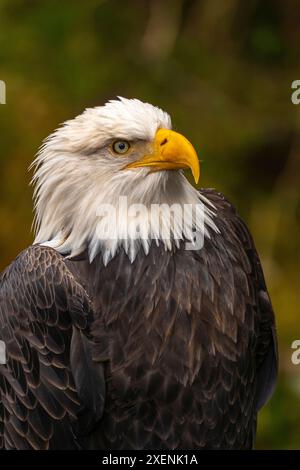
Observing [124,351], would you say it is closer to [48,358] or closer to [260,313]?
[48,358]

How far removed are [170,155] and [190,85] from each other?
12.9ft

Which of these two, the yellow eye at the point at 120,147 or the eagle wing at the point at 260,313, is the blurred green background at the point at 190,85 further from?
the yellow eye at the point at 120,147

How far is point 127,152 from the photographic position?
4938mm

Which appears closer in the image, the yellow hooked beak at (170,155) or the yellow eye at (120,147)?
the yellow hooked beak at (170,155)

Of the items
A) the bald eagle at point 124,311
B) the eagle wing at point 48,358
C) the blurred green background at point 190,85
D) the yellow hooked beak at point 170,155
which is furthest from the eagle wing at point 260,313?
the blurred green background at point 190,85

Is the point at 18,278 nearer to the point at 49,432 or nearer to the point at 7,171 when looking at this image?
the point at 49,432

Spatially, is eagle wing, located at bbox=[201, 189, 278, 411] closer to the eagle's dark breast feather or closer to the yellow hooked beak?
the eagle's dark breast feather

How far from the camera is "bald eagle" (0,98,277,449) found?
487 centimetres

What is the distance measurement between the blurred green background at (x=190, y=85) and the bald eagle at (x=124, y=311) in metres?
3.13

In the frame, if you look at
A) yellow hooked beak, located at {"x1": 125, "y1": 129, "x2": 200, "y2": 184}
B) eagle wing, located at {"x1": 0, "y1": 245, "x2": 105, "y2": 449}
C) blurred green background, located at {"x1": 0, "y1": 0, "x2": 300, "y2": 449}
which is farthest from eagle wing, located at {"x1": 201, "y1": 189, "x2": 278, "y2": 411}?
blurred green background, located at {"x1": 0, "y1": 0, "x2": 300, "y2": 449}

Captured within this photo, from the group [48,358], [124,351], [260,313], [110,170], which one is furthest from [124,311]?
[260,313]

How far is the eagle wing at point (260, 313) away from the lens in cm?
533

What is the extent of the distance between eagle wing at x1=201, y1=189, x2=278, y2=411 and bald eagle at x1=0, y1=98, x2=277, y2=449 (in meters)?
0.24

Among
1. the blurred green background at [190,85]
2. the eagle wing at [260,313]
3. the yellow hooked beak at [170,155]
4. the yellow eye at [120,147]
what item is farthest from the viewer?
the blurred green background at [190,85]
